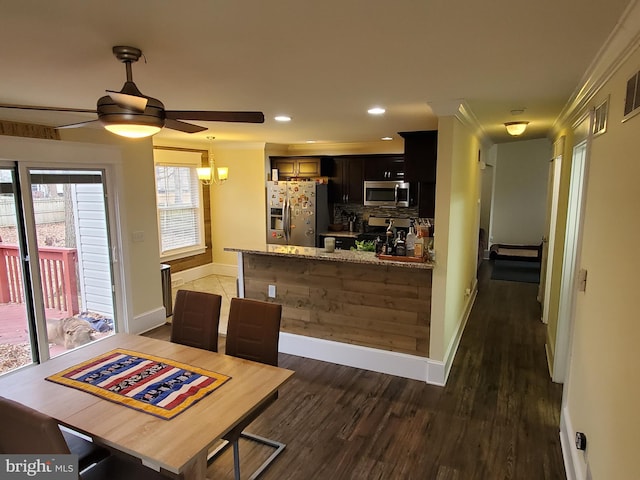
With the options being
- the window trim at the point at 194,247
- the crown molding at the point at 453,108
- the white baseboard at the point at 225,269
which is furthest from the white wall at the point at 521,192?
the window trim at the point at 194,247

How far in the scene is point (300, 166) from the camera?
708cm

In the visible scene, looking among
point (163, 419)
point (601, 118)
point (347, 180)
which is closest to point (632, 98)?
point (601, 118)

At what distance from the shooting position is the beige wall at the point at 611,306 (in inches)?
59.9

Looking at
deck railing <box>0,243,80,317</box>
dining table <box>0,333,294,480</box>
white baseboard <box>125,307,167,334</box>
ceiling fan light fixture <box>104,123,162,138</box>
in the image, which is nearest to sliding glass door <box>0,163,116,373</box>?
deck railing <box>0,243,80,317</box>

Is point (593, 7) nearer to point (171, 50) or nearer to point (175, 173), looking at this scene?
point (171, 50)

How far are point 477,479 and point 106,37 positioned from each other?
3087mm

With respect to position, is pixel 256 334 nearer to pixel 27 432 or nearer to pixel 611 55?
pixel 27 432

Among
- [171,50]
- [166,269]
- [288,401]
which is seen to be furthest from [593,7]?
[166,269]

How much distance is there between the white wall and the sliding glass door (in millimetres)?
8186

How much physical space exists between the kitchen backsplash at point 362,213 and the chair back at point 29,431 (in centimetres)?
604

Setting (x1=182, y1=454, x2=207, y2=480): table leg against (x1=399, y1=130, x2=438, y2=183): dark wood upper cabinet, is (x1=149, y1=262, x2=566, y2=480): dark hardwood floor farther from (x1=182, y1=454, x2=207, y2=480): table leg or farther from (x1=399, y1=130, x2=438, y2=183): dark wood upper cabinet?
(x1=399, y1=130, x2=438, y2=183): dark wood upper cabinet

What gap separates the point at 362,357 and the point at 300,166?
159 inches

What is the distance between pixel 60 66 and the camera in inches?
87.8

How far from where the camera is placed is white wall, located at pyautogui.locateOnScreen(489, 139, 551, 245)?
29.4 feet
